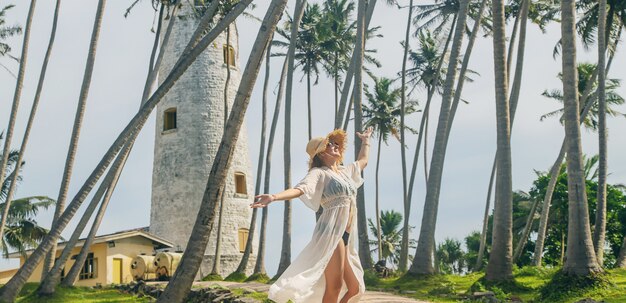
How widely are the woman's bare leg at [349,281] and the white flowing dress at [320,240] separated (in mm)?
29

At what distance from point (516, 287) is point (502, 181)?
2576 millimetres

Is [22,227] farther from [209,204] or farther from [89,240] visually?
[209,204]

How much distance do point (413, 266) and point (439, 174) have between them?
250cm

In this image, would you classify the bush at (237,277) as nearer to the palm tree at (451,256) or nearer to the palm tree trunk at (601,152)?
the palm tree trunk at (601,152)

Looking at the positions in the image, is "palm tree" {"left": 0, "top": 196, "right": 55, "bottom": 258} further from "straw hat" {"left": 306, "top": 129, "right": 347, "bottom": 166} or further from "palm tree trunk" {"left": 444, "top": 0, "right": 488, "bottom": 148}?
"straw hat" {"left": 306, "top": 129, "right": 347, "bottom": 166}

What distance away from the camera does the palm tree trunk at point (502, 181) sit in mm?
17906

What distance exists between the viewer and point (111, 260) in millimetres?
33031

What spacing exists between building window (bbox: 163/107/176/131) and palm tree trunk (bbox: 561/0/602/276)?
76.2 feet

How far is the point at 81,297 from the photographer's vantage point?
21031 mm

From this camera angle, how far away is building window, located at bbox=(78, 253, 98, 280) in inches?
1308

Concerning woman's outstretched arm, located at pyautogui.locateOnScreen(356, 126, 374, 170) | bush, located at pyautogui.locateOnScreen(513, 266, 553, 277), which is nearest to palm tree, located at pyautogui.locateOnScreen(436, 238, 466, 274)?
bush, located at pyautogui.locateOnScreen(513, 266, 553, 277)

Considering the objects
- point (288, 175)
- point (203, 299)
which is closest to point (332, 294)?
point (203, 299)

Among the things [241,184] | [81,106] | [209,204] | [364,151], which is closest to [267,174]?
[241,184]

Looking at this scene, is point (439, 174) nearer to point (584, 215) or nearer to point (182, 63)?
point (584, 215)
